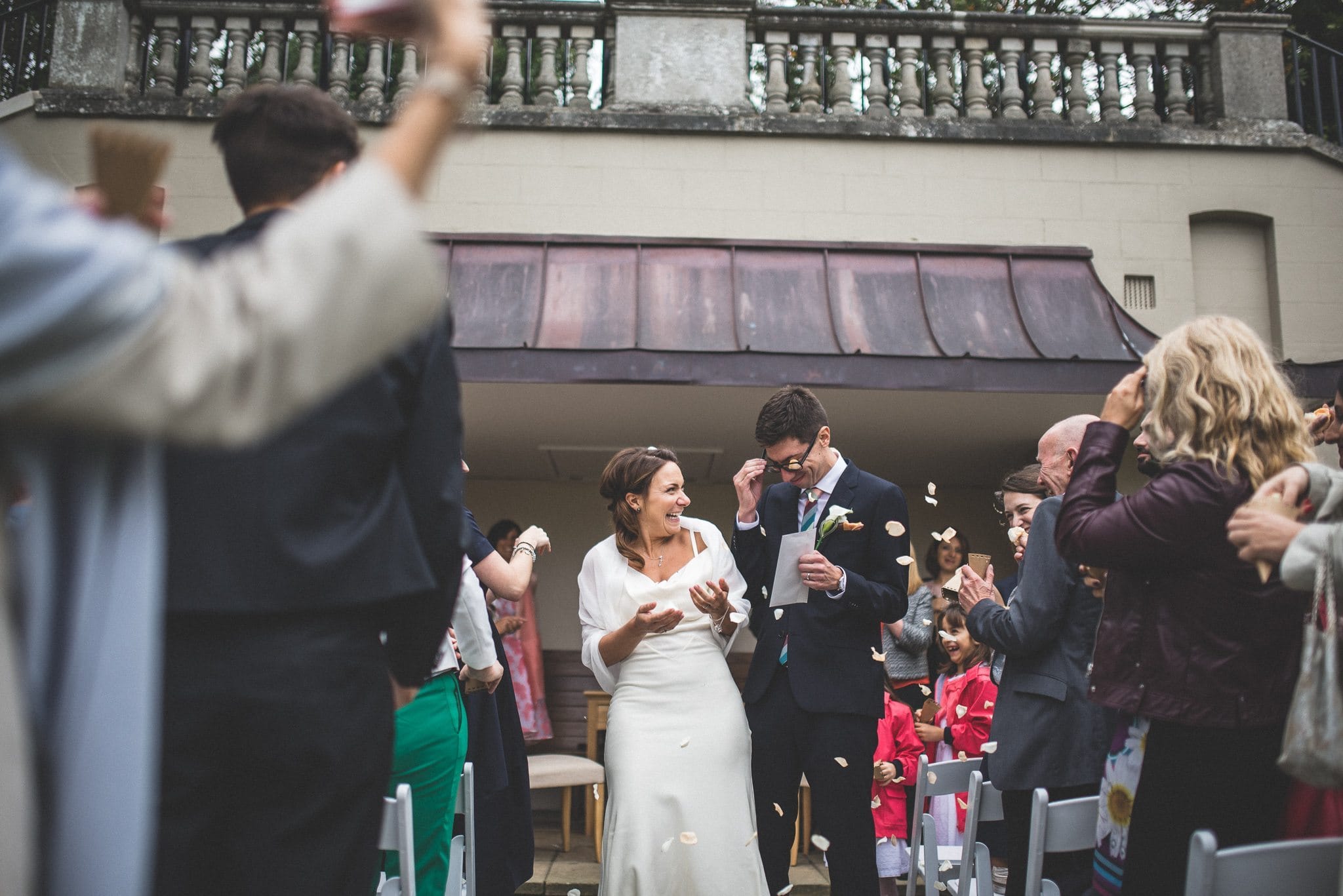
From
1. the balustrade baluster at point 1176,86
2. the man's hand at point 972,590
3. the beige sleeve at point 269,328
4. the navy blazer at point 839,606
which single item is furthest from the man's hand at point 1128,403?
the balustrade baluster at point 1176,86

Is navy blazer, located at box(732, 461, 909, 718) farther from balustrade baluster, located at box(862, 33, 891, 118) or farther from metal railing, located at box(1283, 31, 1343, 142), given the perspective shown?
metal railing, located at box(1283, 31, 1343, 142)

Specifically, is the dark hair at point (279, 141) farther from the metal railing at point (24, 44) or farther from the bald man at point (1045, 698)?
the metal railing at point (24, 44)

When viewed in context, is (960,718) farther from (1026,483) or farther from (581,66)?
(581,66)

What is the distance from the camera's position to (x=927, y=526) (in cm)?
928

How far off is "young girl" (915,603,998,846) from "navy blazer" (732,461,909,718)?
1.49 meters

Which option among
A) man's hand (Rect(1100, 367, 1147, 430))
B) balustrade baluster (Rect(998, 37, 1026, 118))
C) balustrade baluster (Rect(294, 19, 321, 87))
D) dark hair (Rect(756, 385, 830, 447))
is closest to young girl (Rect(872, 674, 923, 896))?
dark hair (Rect(756, 385, 830, 447))

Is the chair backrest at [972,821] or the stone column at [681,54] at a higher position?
the stone column at [681,54]

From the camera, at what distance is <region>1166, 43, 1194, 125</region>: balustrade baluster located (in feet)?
27.5

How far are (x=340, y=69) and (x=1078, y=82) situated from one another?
6363 mm

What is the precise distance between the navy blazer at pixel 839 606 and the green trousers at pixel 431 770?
135 centimetres

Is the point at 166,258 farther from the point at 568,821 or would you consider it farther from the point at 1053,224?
the point at 1053,224

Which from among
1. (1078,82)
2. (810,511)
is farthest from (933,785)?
(1078,82)

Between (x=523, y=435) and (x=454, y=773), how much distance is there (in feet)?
14.6

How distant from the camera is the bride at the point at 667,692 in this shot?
3.82 meters
